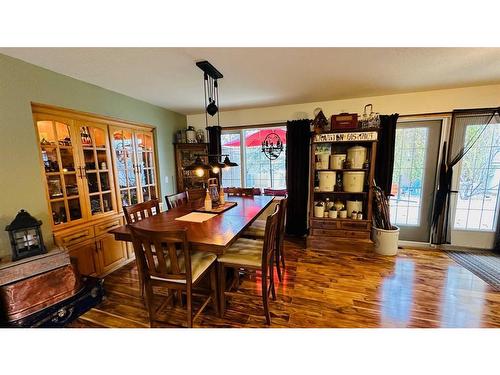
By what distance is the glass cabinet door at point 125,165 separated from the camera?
2.70 m

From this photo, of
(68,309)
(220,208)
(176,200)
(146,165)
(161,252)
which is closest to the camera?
(161,252)

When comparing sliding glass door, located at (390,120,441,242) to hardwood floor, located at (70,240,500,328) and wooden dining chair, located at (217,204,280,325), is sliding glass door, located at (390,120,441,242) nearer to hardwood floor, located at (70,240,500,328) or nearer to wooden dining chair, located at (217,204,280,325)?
hardwood floor, located at (70,240,500,328)

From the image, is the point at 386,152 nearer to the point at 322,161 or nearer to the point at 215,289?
the point at 322,161

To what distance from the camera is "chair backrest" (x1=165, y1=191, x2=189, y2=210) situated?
2553 mm

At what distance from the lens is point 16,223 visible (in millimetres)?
1571

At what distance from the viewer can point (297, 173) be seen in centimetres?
342

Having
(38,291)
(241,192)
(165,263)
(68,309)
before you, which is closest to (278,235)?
(165,263)

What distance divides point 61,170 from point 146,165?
1125mm

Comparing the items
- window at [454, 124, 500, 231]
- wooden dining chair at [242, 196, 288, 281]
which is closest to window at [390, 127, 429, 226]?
window at [454, 124, 500, 231]

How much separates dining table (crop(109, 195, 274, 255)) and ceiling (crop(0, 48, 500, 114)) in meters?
1.41

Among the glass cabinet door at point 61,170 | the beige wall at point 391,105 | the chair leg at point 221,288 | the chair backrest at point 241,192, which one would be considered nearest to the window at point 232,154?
the beige wall at point 391,105

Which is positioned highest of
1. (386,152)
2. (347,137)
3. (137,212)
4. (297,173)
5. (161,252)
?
(347,137)

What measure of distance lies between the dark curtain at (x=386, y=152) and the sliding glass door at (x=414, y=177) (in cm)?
21
